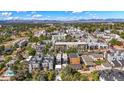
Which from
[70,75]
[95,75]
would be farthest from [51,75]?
[95,75]

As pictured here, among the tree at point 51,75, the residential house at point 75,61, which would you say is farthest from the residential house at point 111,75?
the tree at point 51,75

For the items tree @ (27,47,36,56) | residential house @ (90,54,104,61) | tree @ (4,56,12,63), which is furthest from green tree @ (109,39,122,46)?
tree @ (4,56,12,63)

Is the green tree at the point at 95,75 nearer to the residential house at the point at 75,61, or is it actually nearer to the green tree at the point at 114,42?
the residential house at the point at 75,61

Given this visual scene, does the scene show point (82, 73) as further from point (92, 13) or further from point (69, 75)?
point (92, 13)
